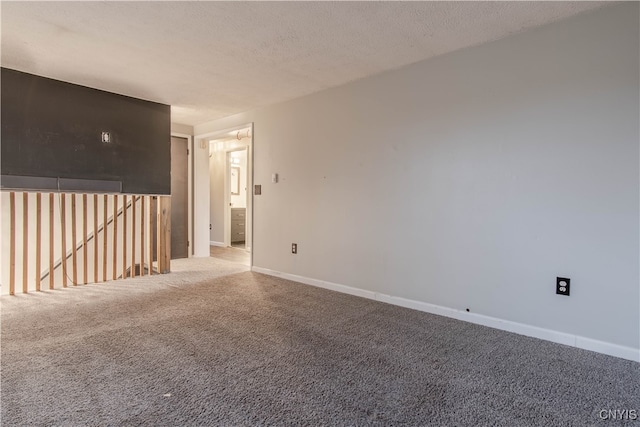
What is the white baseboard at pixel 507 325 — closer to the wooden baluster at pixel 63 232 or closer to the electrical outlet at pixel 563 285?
the electrical outlet at pixel 563 285

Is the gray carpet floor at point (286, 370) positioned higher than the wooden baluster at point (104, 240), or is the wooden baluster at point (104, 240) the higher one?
the wooden baluster at point (104, 240)

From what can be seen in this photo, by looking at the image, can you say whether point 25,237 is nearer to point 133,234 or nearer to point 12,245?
point 12,245

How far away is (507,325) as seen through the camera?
8.17 ft

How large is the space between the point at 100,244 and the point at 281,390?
11.3ft

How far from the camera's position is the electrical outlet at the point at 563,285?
2250mm

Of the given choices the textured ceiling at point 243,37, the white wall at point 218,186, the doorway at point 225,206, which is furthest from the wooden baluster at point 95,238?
the white wall at point 218,186

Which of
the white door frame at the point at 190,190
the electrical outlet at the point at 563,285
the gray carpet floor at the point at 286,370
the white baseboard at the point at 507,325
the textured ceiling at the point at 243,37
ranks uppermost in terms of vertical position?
the textured ceiling at the point at 243,37

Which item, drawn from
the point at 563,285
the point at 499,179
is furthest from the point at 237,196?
the point at 563,285

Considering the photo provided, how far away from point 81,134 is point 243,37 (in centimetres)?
238

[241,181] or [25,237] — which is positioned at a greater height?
[241,181]

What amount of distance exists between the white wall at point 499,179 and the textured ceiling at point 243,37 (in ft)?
0.75

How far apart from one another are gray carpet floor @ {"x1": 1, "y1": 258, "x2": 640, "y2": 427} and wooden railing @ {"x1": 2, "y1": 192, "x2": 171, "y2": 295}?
0.76m

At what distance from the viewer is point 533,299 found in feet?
7.82

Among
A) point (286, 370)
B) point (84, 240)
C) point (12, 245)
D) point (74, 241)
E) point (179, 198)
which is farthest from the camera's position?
point (179, 198)
